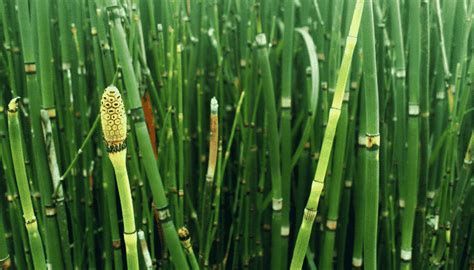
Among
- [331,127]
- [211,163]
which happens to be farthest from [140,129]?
[331,127]

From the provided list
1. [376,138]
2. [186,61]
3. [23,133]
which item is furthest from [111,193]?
[376,138]

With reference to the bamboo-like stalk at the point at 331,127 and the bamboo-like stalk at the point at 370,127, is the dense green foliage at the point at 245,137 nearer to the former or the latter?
the bamboo-like stalk at the point at 370,127

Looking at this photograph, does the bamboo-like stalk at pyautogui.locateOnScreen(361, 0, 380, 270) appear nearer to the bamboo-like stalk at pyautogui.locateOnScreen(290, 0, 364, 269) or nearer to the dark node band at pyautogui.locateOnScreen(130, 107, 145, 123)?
the bamboo-like stalk at pyautogui.locateOnScreen(290, 0, 364, 269)

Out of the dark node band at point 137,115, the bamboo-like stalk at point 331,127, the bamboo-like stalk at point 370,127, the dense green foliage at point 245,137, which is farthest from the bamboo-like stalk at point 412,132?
the dark node band at point 137,115

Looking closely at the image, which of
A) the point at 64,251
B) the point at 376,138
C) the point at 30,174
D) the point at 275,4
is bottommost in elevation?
the point at 64,251

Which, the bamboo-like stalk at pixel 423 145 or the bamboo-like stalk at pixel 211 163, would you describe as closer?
the bamboo-like stalk at pixel 211 163

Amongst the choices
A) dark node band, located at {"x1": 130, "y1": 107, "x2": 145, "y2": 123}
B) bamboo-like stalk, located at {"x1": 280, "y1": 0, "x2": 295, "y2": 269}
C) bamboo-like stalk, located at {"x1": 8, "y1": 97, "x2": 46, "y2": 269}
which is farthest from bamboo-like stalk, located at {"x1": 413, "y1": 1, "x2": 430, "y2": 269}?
bamboo-like stalk, located at {"x1": 8, "y1": 97, "x2": 46, "y2": 269}

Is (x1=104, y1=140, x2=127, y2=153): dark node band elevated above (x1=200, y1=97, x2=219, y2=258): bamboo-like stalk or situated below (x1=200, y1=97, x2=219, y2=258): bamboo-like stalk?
above

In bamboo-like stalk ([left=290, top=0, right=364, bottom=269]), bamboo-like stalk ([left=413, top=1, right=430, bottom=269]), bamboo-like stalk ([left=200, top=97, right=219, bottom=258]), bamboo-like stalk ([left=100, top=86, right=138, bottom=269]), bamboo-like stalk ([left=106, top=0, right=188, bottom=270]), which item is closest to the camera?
bamboo-like stalk ([left=100, top=86, right=138, bottom=269])

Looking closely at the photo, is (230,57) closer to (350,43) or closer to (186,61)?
(186,61)
